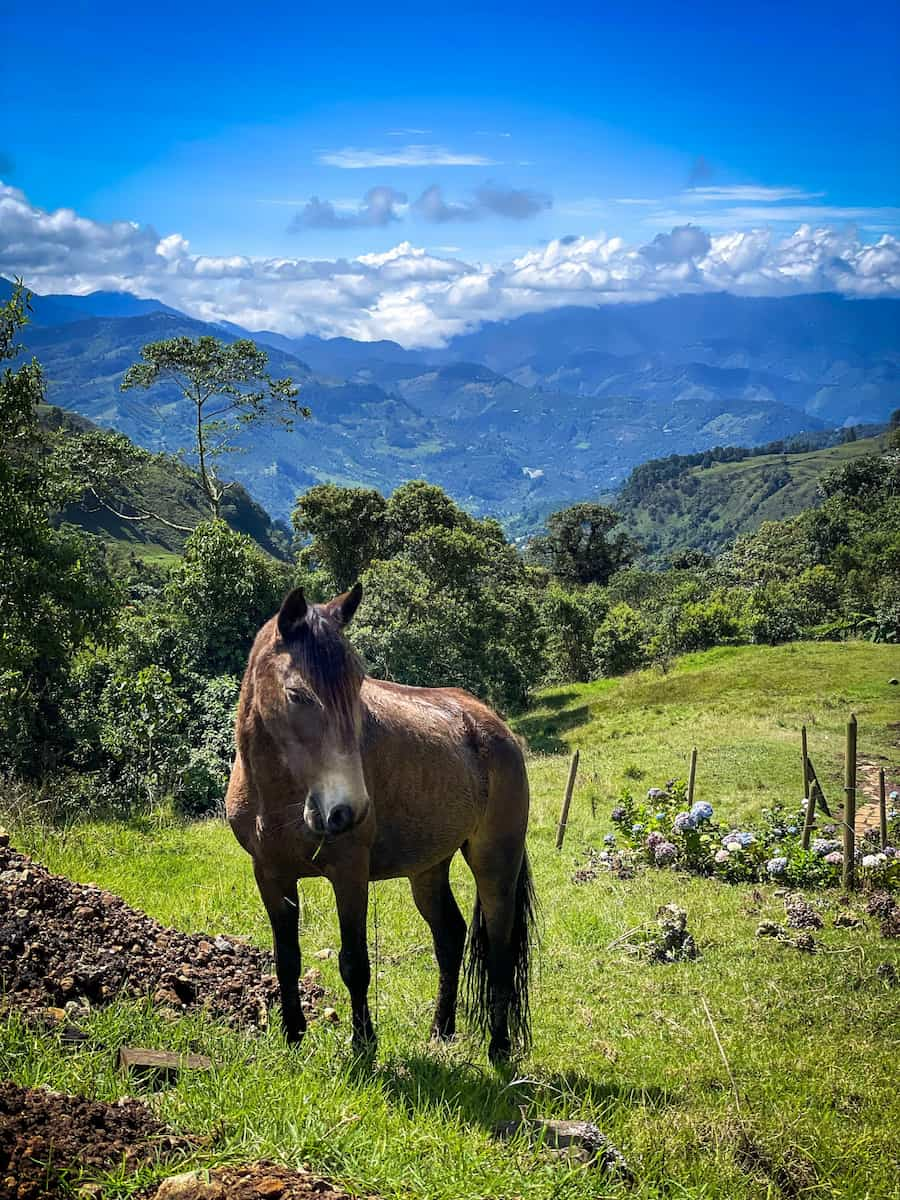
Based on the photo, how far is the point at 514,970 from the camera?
6020 millimetres

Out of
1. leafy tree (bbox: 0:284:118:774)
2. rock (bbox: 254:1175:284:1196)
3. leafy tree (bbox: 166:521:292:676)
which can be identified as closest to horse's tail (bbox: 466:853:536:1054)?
rock (bbox: 254:1175:284:1196)

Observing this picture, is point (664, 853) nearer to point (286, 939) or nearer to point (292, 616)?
point (286, 939)

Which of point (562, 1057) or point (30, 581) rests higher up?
point (30, 581)

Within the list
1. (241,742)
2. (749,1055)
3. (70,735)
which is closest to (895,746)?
(749,1055)

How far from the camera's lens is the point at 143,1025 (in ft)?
13.7

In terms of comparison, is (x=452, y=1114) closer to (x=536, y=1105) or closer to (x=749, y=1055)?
(x=536, y=1105)

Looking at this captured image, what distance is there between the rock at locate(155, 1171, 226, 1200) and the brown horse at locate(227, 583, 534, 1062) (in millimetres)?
1321

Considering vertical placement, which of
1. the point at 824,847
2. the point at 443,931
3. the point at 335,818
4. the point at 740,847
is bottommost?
the point at 740,847

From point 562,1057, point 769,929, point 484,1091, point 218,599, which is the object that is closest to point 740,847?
point 769,929

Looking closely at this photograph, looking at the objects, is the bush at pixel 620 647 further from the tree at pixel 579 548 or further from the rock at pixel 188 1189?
the rock at pixel 188 1189

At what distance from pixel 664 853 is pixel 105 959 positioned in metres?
9.74

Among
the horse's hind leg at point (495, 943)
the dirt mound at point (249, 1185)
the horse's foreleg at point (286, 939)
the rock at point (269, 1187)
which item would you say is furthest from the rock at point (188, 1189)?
the horse's hind leg at point (495, 943)

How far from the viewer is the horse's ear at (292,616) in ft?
12.9

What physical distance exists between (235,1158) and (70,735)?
14.2 m
